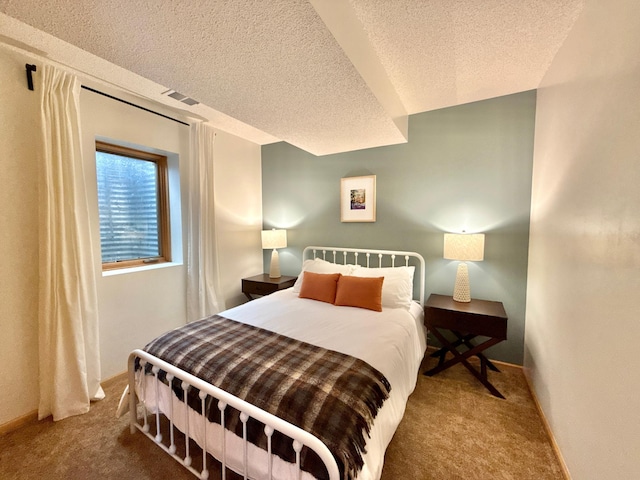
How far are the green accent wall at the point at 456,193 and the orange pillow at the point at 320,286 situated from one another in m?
0.75

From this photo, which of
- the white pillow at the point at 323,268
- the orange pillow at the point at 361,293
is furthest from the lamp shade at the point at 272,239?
the orange pillow at the point at 361,293

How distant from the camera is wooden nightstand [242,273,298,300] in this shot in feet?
10.4

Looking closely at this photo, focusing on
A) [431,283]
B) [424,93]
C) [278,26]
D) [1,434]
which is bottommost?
[1,434]

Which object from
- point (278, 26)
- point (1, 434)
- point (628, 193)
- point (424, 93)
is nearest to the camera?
point (628, 193)

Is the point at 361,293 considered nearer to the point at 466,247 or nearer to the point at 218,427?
the point at 466,247

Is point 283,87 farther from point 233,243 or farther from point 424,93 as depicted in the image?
point 233,243

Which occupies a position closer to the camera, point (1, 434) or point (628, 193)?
point (628, 193)

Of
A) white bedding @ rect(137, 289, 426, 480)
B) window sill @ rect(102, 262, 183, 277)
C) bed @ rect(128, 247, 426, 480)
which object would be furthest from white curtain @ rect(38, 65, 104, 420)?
white bedding @ rect(137, 289, 426, 480)

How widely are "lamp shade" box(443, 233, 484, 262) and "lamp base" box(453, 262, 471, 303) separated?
0.13m

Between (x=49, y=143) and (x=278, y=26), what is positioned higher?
(x=278, y=26)

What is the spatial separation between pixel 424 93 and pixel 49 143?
298 cm

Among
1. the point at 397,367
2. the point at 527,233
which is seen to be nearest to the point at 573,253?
the point at 527,233

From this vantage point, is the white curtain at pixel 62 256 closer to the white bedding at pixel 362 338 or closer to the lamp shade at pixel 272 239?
the white bedding at pixel 362 338

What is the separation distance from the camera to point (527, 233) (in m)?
2.29
